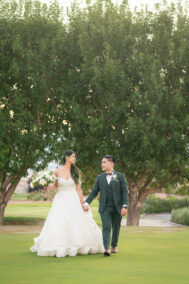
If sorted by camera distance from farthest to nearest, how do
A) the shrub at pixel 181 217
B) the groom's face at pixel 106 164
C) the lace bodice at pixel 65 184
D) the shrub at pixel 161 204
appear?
1. the shrub at pixel 161 204
2. the shrub at pixel 181 217
3. the lace bodice at pixel 65 184
4. the groom's face at pixel 106 164

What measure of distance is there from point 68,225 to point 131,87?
13.0 m

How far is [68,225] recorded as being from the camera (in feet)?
36.6

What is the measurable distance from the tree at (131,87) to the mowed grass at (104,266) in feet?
28.5

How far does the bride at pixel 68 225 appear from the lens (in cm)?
1099

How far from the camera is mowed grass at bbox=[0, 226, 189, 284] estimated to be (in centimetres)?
802

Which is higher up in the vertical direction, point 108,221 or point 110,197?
point 110,197

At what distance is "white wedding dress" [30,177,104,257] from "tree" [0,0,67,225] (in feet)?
35.2

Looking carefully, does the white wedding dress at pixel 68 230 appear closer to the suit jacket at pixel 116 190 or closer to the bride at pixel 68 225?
the bride at pixel 68 225

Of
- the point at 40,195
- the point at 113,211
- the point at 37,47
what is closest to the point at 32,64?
the point at 37,47

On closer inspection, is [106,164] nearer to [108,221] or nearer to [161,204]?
[108,221]

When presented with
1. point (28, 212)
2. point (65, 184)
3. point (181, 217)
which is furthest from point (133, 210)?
point (28, 212)

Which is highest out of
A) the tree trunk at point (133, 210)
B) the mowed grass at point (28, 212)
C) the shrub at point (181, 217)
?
the tree trunk at point (133, 210)

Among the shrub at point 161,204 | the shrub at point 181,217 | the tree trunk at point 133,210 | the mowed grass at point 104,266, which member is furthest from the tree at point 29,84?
the shrub at point 161,204

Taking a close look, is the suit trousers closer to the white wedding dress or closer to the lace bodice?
the white wedding dress
